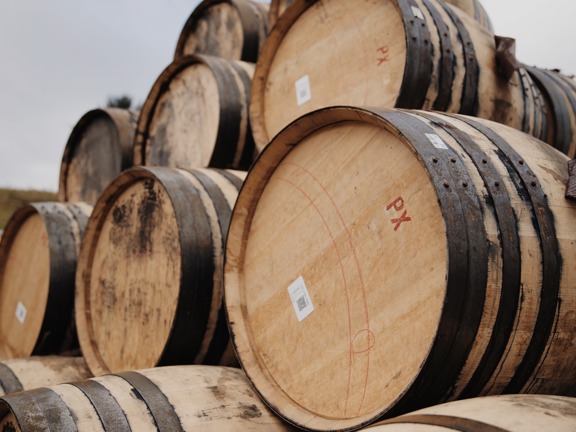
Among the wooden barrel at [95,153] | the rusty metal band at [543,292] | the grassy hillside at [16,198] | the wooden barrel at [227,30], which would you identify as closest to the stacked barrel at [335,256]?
the rusty metal band at [543,292]

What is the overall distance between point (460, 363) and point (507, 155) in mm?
527

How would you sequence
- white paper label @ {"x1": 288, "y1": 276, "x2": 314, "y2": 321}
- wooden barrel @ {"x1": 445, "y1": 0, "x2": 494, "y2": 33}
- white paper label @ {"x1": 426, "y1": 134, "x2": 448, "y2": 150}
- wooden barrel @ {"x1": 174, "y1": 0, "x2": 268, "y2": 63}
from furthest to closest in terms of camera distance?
1. wooden barrel @ {"x1": 174, "y1": 0, "x2": 268, "y2": 63}
2. wooden barrel @ {"x1": 445, "y1": 0, "x2": 494, "y2": 33}
3. white paper label @ {"x1": 288, "y1": 276, "x2": 314, "y2": 321}
4. white paper label @ {"x1": 426, "y1": 134, "x2": 448, "y2": 150}

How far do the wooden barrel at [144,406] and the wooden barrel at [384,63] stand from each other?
1.02 m

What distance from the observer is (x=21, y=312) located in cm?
336

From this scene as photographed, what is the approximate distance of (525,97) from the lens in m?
2.40

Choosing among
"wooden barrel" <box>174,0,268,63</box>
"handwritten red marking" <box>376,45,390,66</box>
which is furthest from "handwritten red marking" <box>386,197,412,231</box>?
"wooden barrel" <box>174,0,268,63</box>

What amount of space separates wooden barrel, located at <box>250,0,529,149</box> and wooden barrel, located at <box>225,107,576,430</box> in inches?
14.3

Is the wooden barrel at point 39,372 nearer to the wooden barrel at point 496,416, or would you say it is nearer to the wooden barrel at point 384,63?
the wooden barrel at point 384,63

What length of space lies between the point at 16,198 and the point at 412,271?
895 cm

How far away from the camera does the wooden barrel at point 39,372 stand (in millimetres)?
2568

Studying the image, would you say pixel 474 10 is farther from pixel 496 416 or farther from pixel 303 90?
pixel 496 416

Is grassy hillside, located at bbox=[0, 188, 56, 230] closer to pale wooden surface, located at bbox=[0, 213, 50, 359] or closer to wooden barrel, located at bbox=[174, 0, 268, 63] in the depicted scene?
wooden barrel, located at bbox=[174, 0, 268, 63]

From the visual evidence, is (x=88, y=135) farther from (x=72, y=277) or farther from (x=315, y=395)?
(x=315, y=395)

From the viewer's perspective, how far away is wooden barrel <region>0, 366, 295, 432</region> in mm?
1618
